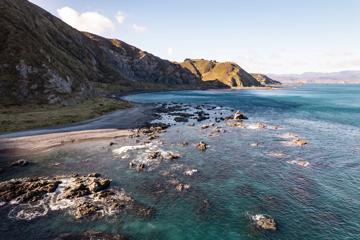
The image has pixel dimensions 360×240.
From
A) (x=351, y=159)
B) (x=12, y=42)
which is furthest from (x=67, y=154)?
(x=12, y=42)

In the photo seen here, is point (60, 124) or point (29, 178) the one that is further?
point (60, 124)

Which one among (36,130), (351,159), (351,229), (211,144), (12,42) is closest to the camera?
(351,229)

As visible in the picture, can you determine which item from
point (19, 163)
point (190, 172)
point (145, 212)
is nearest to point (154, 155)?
point (190, 172)

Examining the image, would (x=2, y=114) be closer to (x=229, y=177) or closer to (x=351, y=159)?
(x=229, y=177)

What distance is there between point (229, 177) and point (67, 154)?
119ft

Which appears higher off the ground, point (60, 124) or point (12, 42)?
point (12, 42)

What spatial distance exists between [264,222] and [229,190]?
10.0 metres

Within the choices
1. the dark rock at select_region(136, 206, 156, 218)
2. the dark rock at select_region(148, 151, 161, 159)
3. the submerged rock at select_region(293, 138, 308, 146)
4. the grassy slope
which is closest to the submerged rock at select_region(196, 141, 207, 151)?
the dark rock at select_region(148, 151, 161, 159)

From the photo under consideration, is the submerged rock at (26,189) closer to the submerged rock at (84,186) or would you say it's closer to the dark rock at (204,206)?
the submerged rock at (84,186)

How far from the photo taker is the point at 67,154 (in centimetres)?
6056

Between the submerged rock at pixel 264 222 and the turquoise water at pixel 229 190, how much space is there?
0.90 m

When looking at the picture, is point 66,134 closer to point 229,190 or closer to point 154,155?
point 154,155

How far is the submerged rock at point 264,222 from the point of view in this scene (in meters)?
32.9

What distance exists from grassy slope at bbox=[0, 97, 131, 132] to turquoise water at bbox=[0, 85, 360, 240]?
27.9m
